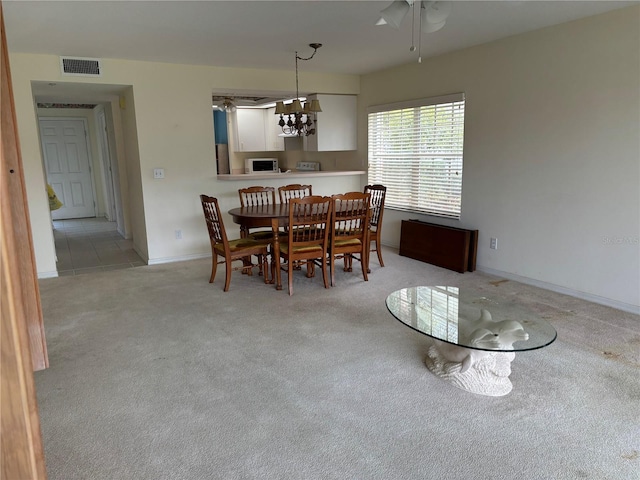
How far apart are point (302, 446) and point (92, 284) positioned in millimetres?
3467

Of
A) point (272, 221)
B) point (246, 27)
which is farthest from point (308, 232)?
point (246, 27)

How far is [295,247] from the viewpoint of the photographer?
4145mm

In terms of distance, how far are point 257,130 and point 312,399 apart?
20.9 feet

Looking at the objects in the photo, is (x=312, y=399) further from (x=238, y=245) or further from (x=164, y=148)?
(x=164, y=148)

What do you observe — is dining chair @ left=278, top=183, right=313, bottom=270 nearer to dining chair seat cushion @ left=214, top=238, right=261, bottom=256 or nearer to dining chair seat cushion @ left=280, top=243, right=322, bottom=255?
dining chair seat cushion @ left=214, top=238, right=261, bottom=256

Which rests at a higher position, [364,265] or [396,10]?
[396,10]

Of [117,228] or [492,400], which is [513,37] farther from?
[117,228]

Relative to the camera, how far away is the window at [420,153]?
4949 mm

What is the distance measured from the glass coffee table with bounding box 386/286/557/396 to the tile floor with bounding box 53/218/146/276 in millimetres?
3953

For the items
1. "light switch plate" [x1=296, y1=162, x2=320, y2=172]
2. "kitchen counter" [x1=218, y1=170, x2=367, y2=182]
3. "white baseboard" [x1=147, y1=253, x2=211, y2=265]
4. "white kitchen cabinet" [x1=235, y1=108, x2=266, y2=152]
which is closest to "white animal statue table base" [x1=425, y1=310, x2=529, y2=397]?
"kitchen counter" [x1=218, y1=170, x2=367, y2=182]

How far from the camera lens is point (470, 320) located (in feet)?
8.50

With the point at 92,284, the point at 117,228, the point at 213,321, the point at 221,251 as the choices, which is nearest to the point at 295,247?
the point at 221,251

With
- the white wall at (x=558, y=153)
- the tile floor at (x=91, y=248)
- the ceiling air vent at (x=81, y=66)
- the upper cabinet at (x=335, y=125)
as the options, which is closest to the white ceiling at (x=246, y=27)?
the ceiling air vent at (x=81, y=66)

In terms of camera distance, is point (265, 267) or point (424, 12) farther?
point (265, 267)
